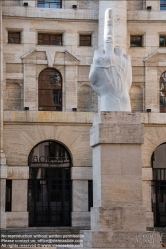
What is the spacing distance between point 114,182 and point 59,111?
16103 millimetres

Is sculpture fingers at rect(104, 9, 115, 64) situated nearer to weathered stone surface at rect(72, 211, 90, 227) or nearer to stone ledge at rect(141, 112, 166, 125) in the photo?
stone ledge at rect(141, 112, 166, 125)

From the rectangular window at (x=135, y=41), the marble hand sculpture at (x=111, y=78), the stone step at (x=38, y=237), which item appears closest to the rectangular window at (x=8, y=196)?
the stone step at (x=38, y=237)

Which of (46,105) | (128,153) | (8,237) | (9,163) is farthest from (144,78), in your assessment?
(128,153)

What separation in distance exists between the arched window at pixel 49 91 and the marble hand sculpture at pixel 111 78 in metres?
14.7

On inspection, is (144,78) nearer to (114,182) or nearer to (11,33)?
(11,33)

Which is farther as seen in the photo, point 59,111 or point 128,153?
point 59,111

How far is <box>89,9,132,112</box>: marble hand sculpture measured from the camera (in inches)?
991

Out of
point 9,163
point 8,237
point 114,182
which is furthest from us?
point 9,163

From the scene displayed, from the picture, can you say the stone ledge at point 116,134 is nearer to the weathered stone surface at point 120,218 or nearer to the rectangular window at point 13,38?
the weathered stone surface at point 120,218

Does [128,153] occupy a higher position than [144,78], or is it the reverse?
[144,78]

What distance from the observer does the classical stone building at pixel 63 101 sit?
39125 millimetres

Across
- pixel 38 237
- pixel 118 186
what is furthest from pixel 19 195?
pixel 118 186

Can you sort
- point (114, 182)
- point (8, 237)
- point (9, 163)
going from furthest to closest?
point (9, 163) → point (8, 237) → point (114, 182)

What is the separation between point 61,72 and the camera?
4041 cm
